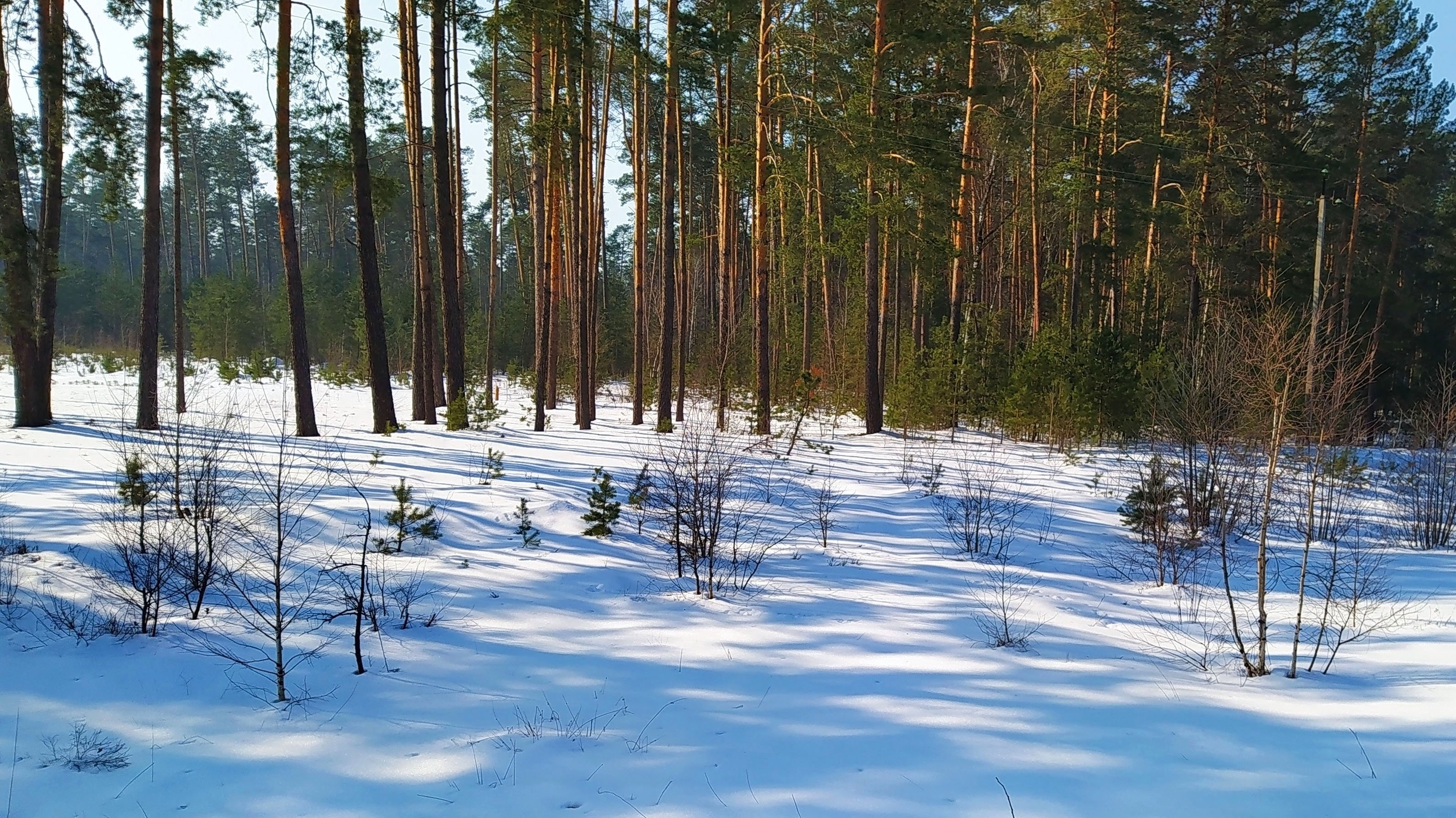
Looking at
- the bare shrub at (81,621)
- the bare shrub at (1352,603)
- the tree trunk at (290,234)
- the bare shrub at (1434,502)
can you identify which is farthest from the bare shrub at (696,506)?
the bare shrub at (1434,502)

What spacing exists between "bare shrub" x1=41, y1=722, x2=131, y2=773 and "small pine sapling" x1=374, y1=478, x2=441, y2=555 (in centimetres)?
233

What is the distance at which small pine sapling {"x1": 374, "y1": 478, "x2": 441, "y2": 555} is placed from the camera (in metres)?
6.26

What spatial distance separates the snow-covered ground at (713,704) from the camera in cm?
→ 330

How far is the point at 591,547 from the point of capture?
717 cm

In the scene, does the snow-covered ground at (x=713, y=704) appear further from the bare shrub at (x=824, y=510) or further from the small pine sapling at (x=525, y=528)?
the bare shrub at (x=824, y=510)

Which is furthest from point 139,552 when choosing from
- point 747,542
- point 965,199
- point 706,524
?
point 965,199

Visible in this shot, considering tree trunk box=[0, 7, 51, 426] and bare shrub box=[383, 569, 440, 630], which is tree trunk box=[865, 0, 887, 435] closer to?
bare shrub box=[383, 569, 440, 630]

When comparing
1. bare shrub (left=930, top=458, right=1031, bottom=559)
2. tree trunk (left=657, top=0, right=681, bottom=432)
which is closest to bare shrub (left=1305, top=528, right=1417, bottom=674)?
bare shrub (left=930, top=458, right=1031, bottom=559)

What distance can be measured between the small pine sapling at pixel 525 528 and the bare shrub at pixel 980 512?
15.0ft

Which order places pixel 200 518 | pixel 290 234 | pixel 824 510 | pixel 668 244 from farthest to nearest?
1. pixel 668 244
2. pixel 290 234
3. pixel 824 510
4. pixel 200 518

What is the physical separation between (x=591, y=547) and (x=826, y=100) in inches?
612

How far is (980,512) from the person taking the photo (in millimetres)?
7953

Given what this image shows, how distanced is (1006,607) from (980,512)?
187 cm

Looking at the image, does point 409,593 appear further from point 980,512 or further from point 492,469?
point 980,512
